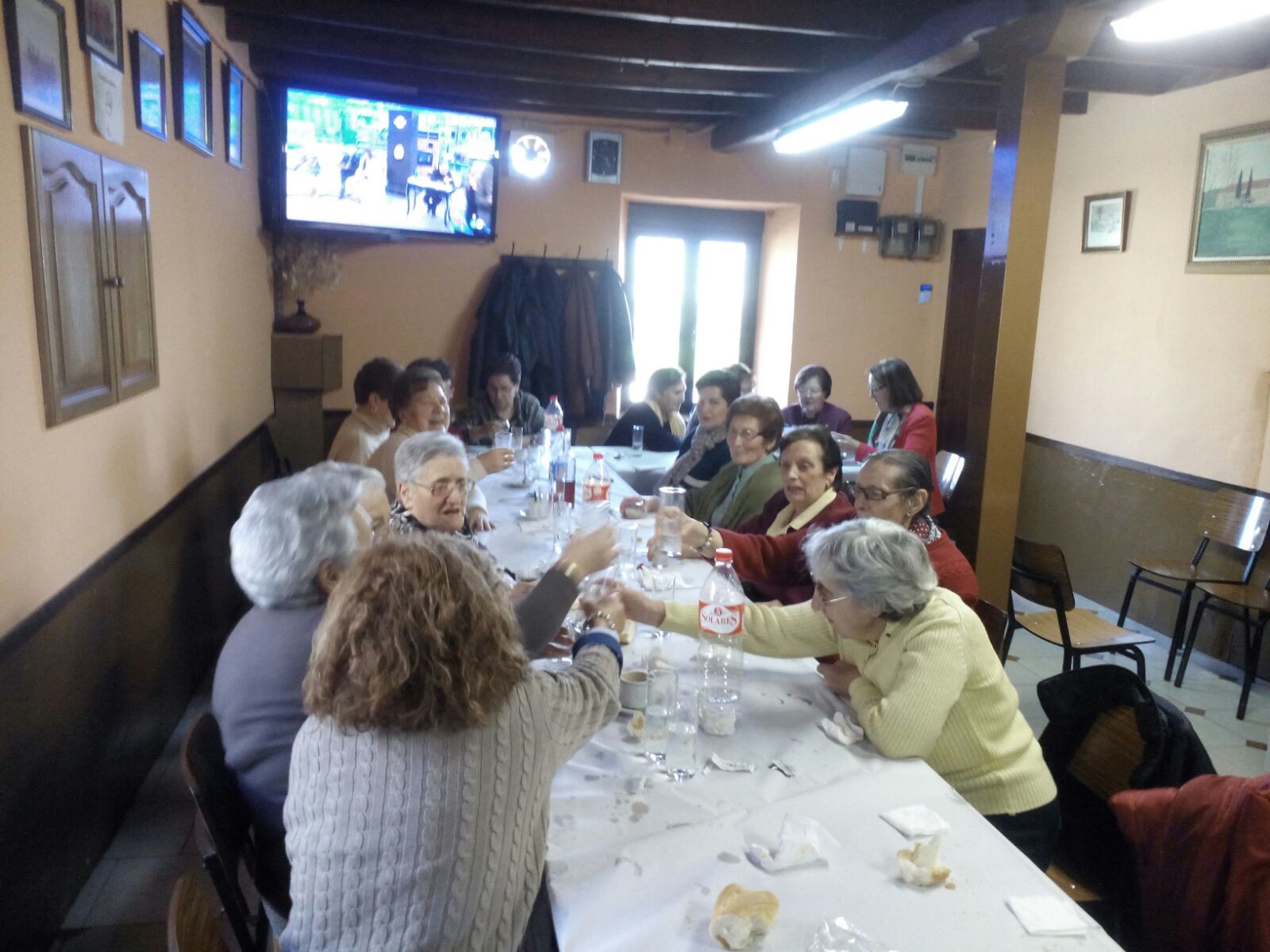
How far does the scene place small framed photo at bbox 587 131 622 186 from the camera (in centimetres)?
648

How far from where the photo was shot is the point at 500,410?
544cm

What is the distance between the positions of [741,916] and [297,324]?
554cm

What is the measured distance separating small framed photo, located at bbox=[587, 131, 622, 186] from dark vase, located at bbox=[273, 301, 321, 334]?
2.21 m

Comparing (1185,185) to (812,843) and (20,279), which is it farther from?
(20,279)

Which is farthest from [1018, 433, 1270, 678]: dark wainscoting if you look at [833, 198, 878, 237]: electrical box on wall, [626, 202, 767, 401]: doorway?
[626, 202, 767, 401]: doorway

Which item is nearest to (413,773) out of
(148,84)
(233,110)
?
(148,84)

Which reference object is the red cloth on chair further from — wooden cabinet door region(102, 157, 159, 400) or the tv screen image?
the tv screen image

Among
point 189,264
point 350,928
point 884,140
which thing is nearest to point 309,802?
point 350,928

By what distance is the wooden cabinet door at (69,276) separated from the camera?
7.15 ft

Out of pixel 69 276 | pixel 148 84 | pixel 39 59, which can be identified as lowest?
pixel 69 276

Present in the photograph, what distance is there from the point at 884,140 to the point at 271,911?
21.9ft

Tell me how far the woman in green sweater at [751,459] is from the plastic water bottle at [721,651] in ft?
4.08

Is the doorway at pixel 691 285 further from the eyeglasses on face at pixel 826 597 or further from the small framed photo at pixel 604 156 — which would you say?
the eyeglasses on face at pixel 826 597

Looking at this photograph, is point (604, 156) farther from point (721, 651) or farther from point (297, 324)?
point (721, 651)
